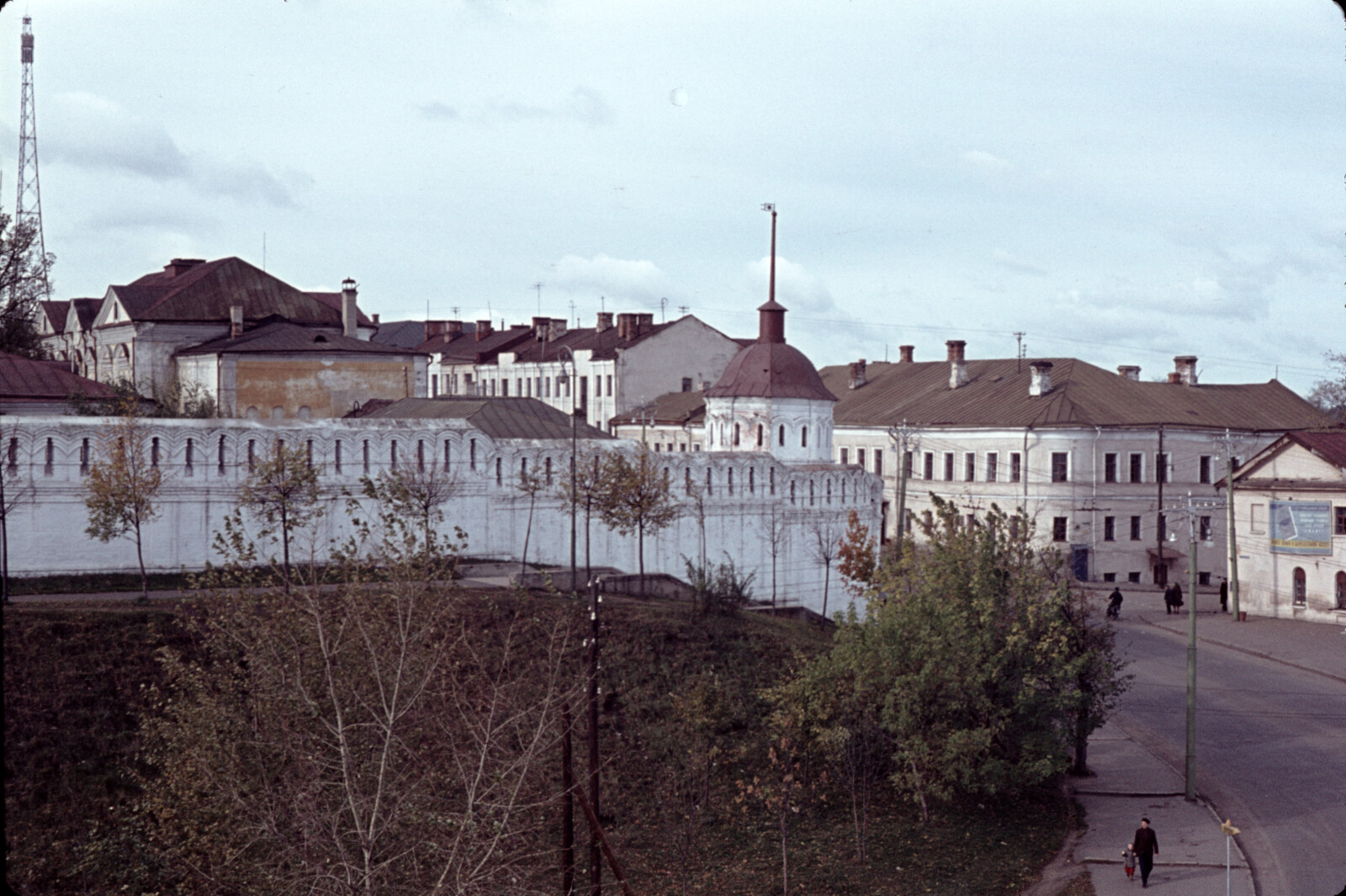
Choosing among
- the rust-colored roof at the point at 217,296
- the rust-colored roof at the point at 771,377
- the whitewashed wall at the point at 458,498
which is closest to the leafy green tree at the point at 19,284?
the rust-colored roof at the point at 217,296

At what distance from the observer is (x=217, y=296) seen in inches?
1800

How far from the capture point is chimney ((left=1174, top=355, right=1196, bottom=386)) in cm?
5647

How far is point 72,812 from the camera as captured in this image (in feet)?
60.7

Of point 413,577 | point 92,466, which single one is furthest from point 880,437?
point 413,577

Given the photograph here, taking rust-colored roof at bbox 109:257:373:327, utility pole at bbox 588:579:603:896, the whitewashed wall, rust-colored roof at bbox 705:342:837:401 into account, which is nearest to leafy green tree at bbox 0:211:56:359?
rust-colored roof at bbox 109:257:373:327

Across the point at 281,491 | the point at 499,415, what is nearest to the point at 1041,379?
the point at 499,415

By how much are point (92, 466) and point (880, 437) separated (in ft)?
124

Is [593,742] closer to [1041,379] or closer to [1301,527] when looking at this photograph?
[1301,527]

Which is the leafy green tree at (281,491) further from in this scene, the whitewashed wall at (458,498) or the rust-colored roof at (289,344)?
the rust-colored roof at (289,344)

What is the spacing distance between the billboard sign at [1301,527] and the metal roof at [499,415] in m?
19.3

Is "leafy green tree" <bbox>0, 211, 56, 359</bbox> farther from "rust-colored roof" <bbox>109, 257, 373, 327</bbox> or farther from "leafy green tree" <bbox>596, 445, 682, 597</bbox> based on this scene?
"leafy green tree" <bbox>596, 445, 682, 597</bbox>

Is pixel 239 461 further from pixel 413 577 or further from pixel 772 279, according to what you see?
pixel 772 279

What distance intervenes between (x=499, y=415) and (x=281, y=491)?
32.8ft

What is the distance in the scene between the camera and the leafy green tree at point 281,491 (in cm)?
2738
